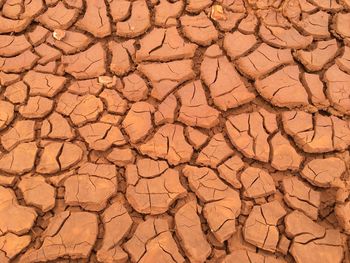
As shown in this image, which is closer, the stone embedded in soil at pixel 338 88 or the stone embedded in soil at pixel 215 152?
the stone embedded in soil at pixel 215 152

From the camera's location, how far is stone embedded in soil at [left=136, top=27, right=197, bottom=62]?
265 cm

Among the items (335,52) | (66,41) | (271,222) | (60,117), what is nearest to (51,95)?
(60,117)

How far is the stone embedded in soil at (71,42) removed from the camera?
2.70m

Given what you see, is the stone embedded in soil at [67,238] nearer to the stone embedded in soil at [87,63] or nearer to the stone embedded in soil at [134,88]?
the stone embedded in soil at [134,88]

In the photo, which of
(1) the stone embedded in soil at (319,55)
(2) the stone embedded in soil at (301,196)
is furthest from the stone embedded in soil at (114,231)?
(1) the stone embedded in soil at (319,55)

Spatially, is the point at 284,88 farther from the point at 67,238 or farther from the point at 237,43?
the point at 67,238

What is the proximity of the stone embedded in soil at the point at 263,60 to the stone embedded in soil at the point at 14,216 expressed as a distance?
4.93ft

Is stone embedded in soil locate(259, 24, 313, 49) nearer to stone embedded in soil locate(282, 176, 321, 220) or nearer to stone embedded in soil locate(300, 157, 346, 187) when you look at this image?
stone embedded in soil locate(300, 157, 346, 187)

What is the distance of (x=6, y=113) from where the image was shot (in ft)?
8.05

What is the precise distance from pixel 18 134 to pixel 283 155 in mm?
1513

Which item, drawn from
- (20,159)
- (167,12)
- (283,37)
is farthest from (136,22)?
(20,159)

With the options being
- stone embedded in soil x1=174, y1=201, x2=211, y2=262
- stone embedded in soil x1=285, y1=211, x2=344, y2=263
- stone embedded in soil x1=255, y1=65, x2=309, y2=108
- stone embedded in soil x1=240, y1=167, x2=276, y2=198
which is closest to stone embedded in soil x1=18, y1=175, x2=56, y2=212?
stone embedded in soil x1=174, y1=201, x2=211, y2=262

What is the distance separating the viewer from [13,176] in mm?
2238

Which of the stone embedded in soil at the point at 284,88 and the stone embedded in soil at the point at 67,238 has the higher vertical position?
the stone embedded in soil at the point at 284,88
